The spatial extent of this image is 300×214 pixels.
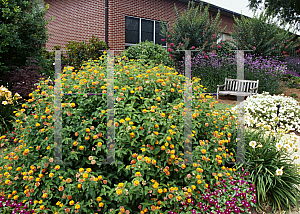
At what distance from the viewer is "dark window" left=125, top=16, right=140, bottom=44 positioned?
11078mm

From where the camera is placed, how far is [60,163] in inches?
81.5

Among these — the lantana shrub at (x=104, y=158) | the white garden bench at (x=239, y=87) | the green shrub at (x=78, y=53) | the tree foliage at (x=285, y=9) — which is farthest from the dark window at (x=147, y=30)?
the tree foliage at (x=285, y=9)

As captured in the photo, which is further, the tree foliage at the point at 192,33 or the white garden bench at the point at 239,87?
the tree foliage at the point at 192,33

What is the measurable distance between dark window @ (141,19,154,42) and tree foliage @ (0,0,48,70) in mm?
6055

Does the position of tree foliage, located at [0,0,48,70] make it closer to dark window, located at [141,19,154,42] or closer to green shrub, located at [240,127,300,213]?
green shrub, located at [240,127,300,213]

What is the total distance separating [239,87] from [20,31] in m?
7.90

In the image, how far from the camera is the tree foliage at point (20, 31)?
545cm

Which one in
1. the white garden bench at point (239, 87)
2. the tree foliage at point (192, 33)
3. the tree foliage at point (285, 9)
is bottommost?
the white garden bench at point (239, 87)

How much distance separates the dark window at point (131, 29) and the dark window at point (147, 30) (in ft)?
1.30

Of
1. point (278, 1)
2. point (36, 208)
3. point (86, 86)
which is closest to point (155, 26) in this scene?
point (86, 86)

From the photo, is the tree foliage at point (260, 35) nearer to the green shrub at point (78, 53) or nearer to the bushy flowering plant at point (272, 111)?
the bushy flowering plant at point (272, 111)

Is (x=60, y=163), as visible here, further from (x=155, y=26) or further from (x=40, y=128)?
(x=155, y=26)

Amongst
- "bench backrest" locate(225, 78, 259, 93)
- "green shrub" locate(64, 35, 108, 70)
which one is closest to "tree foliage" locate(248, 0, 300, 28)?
"bench backrest" locate(225, 78, 259, 93)

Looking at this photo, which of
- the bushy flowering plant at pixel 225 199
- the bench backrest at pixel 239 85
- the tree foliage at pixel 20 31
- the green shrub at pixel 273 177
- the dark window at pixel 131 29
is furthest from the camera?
the dark window at pixel 131 29
